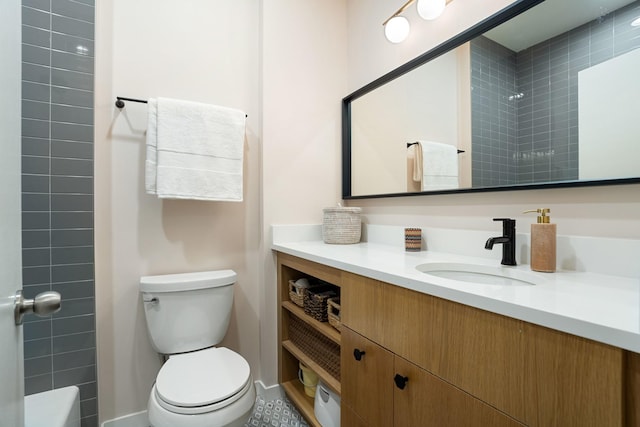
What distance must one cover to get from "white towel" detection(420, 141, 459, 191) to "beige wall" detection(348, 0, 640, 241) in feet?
0.19

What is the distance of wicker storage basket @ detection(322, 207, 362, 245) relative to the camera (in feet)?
5.27

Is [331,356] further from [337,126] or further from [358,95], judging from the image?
[358,95]

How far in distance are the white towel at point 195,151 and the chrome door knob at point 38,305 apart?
83 centimetres

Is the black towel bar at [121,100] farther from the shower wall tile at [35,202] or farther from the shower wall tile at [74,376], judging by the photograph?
the shower wall tile at [74,376]

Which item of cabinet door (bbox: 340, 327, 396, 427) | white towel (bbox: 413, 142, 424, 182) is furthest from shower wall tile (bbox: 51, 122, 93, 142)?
white towel (bbox: 413, 142, 424, 182)

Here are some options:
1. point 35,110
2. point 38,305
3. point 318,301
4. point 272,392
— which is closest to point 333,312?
point 318,301

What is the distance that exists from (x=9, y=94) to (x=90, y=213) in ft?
3.18

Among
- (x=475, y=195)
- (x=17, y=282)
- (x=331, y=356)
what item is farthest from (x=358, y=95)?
(x=17, y=282)

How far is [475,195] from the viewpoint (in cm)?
122

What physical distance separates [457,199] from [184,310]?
52.2 inches

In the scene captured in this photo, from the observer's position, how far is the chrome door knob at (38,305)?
1.87 ft

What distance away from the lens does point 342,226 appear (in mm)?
1604

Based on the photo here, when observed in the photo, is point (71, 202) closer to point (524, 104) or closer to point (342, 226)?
point (342, 226)

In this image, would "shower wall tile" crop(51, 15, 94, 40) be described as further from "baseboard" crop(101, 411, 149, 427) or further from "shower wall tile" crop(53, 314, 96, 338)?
"baseboard" crop(101, 411, 149, 427)
